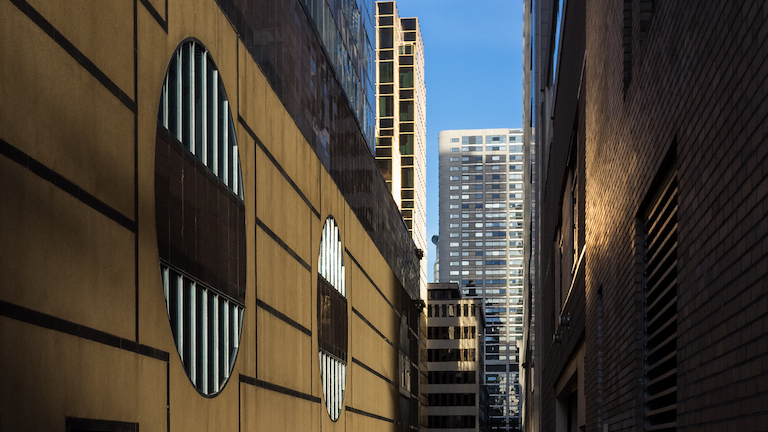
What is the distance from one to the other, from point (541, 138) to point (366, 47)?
12004 millimetres

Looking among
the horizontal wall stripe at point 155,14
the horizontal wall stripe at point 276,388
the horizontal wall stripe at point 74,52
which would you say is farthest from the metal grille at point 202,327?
the horizontal wall stripe at point 155,14

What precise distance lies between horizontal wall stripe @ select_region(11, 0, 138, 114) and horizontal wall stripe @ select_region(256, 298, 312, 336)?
8049 millimetres

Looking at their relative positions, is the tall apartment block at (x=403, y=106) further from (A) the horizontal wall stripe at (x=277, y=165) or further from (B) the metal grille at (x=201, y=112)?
(B) the metal grille at (x=201, y=112)

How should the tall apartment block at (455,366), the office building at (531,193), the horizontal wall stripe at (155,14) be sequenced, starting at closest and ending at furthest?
the horizontal wall stripe at (155,14)
the office building at (531,193)
the tall apartment block at (455,366)

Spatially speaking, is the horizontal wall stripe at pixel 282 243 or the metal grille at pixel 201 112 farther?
the horizontal wall stripe at pixel 282 243

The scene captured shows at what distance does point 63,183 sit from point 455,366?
326 ft

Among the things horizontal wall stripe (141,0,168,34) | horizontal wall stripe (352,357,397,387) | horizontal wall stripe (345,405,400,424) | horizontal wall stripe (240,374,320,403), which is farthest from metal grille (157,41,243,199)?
horizontal wall stripe (352,357,397,387)

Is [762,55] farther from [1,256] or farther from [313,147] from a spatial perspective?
[313,147]

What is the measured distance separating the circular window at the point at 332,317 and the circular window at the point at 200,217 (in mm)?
8801

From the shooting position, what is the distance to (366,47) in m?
44.7

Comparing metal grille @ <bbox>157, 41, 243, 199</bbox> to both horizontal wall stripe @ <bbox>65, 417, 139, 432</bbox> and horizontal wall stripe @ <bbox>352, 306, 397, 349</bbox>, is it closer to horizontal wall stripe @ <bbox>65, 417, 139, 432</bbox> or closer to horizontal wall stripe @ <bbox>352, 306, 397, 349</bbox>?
horizontal wall stripe @ <bbox>65, 417, 139, 432</bbox>

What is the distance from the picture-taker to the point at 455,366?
107 m

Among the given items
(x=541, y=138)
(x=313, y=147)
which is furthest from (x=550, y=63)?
(x=313, y=147)

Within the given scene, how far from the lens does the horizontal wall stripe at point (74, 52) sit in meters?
9.51
